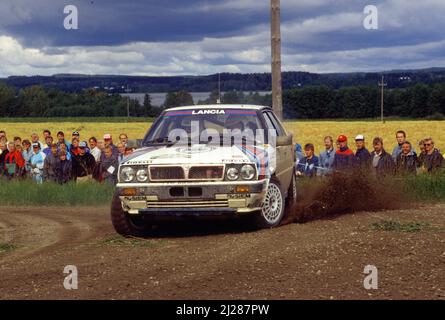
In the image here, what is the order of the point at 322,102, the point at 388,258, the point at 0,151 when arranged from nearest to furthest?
the point at 388,258
the point at 0,151
the point at 322,102

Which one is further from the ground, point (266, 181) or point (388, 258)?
point (266, 181)

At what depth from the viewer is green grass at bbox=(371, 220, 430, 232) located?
32.5ft

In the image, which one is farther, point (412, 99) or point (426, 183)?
point (412, 99)

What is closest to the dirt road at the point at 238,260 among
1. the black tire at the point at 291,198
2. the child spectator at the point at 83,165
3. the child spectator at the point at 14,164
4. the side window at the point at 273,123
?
the black tire at the point at 291,198

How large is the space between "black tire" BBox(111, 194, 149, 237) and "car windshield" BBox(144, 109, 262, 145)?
3.79 feet

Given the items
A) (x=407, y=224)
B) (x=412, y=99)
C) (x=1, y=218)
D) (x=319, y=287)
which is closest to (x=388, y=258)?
(x=319, y=287)

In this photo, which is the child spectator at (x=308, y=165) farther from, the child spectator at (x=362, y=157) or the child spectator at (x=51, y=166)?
the child spectator at (x=51, y=166)

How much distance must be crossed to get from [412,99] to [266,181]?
9801 centimetres

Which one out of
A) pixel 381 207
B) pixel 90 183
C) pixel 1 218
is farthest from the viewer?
pixel 90 183

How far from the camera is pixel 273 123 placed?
12.2 m

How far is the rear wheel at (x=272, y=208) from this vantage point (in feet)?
34.5

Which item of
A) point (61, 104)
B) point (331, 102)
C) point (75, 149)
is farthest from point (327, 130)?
point (331, 102)

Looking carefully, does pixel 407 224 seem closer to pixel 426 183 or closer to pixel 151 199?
pixel 151 199

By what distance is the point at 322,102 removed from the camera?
101m
